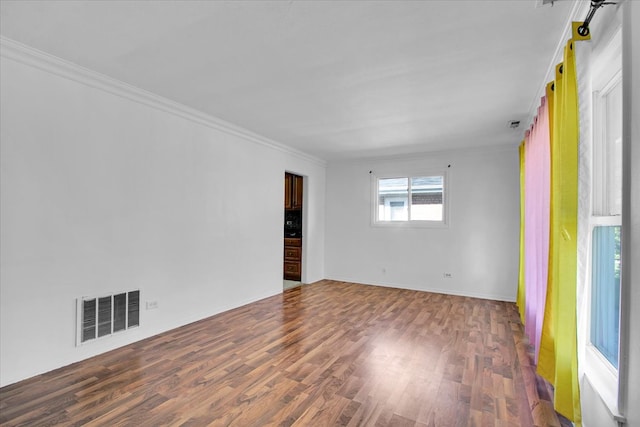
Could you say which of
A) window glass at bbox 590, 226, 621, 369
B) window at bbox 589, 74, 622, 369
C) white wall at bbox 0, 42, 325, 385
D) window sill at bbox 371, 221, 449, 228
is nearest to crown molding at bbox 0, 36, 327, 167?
white wall at bbox 0, 42, 325, 385

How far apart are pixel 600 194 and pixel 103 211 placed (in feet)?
13.2

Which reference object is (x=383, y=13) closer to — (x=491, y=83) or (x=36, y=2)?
(x=491, y=83)

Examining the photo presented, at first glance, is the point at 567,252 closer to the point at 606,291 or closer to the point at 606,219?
the point at 606,219

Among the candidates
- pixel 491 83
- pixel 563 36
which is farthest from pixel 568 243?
pixel 491 83

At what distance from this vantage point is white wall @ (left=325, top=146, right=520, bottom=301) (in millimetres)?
5137

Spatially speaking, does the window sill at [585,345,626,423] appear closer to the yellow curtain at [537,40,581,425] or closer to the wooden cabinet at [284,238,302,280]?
the yellow curtain at [537,40,581,425]

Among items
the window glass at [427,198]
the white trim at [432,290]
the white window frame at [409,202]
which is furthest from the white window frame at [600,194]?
the window glass at [427,198]

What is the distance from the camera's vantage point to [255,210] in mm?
4844

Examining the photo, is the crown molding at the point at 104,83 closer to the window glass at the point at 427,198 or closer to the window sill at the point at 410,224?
the window sill at the point at 410,224

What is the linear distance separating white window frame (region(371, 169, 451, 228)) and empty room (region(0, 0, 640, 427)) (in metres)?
1.23

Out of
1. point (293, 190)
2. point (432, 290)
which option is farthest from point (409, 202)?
point (293, 190)

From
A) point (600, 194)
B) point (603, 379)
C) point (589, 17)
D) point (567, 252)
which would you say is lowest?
point (603, 379)

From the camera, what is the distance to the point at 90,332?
2797 mm

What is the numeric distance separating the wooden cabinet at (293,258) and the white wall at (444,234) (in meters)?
0.69
